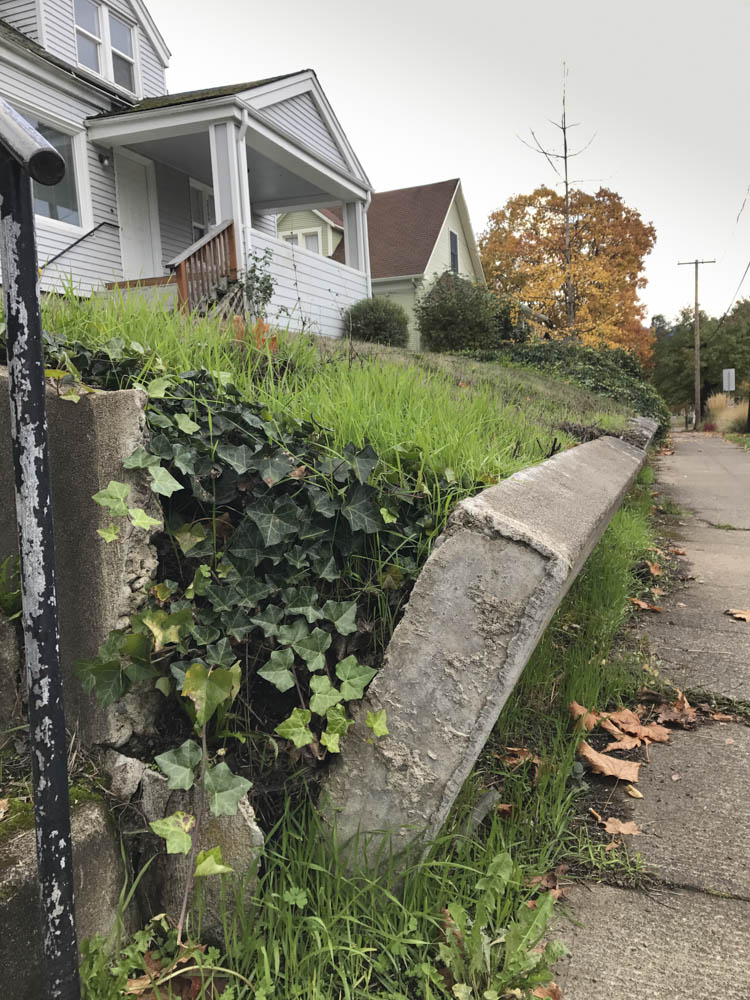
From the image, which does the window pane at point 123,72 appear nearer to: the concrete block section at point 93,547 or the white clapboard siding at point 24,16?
the white clapboard siding at point 24,16

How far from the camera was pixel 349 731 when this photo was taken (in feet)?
5.24

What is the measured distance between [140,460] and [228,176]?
9.88 metres

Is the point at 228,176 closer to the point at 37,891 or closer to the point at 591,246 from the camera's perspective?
the point at 37,891

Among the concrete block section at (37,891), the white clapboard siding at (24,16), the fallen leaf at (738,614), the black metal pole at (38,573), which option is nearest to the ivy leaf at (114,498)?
the black metal pole at (38,573)

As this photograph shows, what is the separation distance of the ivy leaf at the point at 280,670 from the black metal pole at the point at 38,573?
0.51m

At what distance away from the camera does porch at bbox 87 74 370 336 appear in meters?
Result: 9.96

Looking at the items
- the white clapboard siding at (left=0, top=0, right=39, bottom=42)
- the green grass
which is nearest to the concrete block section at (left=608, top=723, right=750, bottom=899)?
→ the green grass

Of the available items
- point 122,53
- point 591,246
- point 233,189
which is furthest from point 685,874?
point 591,246

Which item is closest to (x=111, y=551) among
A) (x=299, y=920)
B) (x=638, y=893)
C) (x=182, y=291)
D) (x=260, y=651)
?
(x=260, y=651)

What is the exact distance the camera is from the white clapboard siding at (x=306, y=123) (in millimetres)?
11836

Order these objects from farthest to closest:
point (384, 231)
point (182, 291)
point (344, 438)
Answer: point (384, 231)
point (182, 291)
point (344, 438)

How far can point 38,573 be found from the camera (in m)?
1.08

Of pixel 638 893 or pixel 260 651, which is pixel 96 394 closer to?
pixel 260 651

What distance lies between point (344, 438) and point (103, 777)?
106 cm
